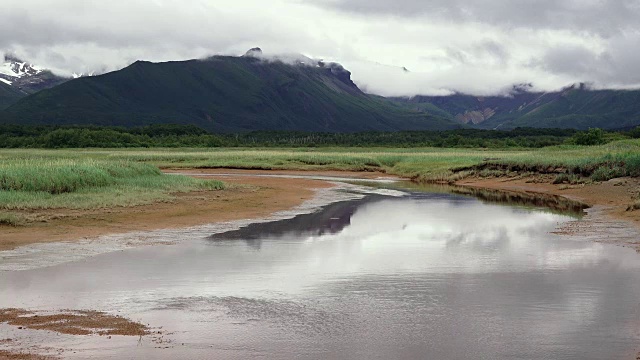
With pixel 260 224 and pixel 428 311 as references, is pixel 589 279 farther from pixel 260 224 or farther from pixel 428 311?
pixel 260 224

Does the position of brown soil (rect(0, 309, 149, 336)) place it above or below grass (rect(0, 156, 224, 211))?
below

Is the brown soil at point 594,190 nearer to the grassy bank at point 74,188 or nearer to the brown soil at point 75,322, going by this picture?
the brown soil at point 75,322

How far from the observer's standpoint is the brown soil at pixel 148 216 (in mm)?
24859

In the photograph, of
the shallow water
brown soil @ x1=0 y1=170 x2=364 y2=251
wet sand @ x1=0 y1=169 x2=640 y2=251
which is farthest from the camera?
wet sand @ x1=0 y1=169 x2=640 y2=251

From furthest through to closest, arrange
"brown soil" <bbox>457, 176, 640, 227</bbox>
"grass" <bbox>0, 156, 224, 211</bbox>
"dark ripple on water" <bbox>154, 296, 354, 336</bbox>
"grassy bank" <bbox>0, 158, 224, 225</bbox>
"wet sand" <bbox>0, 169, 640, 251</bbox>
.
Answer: "brown soil" <bbox>457, 176, 640, 227</bbox> < "grass" <bbox>0, 156, 224, 211</bbox> < "grassy bank" <bbox>0, 158, 224, 225</bbox> < "wet sand" <bbox>0, 169, 640, 251</bbox> < "dark ripple on water" <bbox>154, 296, 354, 336</bbox>

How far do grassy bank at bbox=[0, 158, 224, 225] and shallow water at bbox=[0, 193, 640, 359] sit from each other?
28.8 feet

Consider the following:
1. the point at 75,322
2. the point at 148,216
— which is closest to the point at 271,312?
the point at 75,322

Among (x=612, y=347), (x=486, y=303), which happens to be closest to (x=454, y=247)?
(x=486, y=303)

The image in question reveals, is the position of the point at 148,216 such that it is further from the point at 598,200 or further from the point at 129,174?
the point at 598,200

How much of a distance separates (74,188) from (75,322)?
906 inches

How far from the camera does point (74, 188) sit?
116 feet

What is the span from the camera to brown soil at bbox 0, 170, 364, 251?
24.9 m

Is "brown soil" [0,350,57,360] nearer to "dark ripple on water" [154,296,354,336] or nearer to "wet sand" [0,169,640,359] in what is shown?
"wet sand" [0,169,640,359]

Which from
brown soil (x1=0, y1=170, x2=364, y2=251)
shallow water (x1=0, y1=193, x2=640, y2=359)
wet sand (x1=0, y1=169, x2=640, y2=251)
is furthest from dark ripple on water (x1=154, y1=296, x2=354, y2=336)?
brown soil (x1=0, y1=170, x2=364, y2=251)
